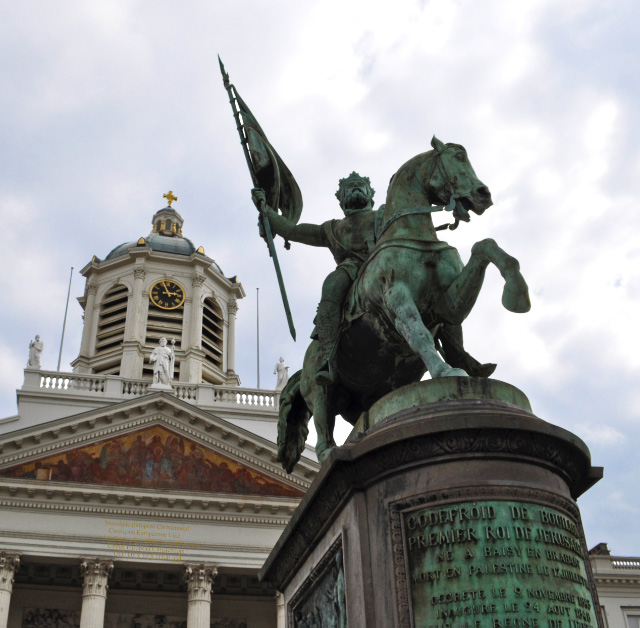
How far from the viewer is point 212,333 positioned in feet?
155

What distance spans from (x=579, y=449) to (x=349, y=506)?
4.12ft

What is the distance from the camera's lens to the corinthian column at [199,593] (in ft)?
94.9

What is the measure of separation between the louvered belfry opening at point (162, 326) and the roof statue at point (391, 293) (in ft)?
126

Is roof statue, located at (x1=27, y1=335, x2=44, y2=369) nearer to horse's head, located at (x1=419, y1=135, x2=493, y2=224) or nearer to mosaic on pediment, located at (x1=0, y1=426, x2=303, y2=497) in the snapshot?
mosaic on pediment, located at (x1=0, y1=426, x2=303, y2=497)

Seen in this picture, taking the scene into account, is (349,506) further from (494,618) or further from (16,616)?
(16,616)

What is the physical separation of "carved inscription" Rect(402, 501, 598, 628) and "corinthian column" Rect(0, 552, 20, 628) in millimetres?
26715

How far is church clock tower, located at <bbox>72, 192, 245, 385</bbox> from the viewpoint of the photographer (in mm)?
44469

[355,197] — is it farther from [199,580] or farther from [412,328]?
[199,580]

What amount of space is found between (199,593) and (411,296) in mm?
26290

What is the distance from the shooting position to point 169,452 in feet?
104

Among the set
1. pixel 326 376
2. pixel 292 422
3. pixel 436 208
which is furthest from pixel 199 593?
pixel 436 208

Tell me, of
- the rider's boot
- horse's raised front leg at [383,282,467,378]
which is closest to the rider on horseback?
the rider's boot

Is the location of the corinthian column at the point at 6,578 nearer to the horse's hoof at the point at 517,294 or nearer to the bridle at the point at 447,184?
the bridle at the point at 447,184

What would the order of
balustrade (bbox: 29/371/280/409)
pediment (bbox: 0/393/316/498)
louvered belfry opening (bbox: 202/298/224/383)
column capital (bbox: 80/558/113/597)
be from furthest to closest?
louvered belfry opening (bbox: 202/298/224/383) → balustrade (bbox: 29/371/280/409) → pediment (bbox: 0/393/316/498) → column capital (bbox: 80/558/113/597)
